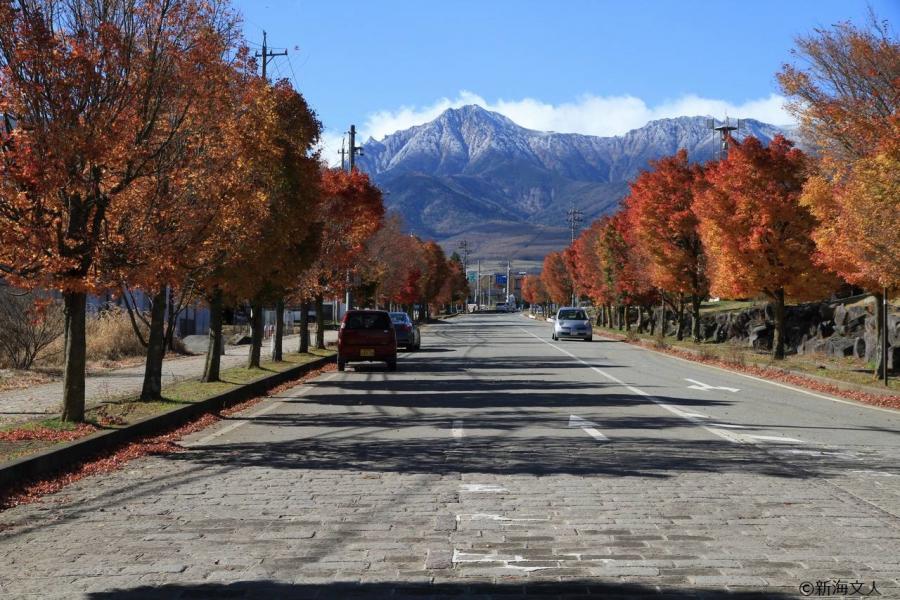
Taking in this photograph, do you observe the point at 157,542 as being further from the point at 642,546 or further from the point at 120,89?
the point at 120,89

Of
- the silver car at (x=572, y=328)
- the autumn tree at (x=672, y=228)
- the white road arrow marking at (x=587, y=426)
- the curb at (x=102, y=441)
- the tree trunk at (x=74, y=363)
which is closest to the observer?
the curb at (x=102, y=441)

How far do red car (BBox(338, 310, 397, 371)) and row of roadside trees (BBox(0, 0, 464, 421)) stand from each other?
8774mm

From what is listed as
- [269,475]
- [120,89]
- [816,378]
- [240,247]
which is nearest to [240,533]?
[269,475]

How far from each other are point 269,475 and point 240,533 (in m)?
2.66

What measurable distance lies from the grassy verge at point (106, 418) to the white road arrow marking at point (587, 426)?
6.11 metres

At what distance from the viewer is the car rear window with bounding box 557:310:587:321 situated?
2004 inches

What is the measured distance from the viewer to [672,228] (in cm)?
4294

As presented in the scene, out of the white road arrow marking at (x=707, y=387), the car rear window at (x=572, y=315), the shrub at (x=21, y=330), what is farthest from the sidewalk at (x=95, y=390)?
the car rear window at (x=572, y=315)

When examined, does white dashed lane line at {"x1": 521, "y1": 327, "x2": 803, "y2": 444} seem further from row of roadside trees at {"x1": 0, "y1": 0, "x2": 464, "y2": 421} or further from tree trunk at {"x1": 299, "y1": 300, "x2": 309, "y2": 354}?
tree trunk at {"x1": 299, "y1": 300, "x2": 309, "y2": 354}

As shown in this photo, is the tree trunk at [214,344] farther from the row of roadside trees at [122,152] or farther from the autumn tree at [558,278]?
the autumn tree at [558,278]

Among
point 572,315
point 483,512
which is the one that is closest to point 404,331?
point 572,315

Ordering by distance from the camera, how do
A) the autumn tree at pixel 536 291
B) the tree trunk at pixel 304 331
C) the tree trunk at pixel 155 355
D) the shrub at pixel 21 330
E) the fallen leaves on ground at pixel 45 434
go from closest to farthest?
the fallen leaves on ground at pixel 45 434
the tree trunk at pixel 155 355
the shrub at pixel 21 330
the tree trunk at pixel 304 331
the autumn tree at pixel 536 291

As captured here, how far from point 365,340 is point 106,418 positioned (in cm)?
1341

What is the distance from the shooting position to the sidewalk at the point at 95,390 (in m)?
14.3
